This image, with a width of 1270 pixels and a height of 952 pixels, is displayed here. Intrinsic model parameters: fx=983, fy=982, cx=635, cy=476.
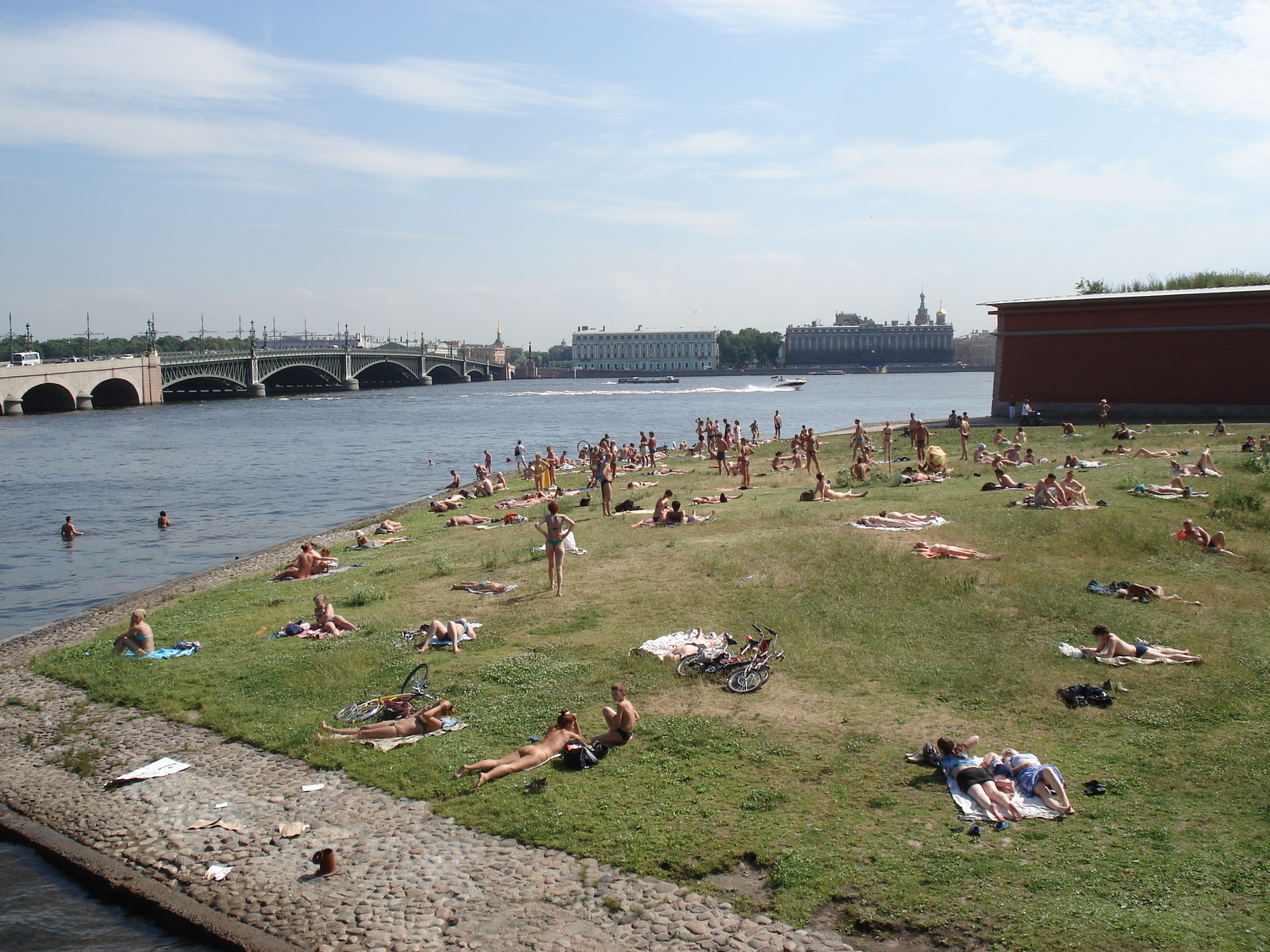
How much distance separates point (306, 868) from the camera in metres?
7.56

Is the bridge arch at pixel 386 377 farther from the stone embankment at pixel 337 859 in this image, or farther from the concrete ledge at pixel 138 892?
the concrete ledge at pixel 138 892

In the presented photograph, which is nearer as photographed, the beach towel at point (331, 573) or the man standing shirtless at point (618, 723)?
the man standing shirtless at point (618, 723)

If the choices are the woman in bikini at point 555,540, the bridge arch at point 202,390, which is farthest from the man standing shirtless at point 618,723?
the bridge arch at point 202,390

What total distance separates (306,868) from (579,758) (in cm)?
236

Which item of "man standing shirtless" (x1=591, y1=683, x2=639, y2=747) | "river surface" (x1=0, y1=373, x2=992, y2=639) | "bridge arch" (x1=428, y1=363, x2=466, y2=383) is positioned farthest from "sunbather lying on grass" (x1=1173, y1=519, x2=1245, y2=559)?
"bridge arch" (x1=428, y1=363, x2=466, y2=383)

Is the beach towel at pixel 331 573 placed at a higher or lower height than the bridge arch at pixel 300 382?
lower

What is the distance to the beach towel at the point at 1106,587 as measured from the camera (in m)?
12.5

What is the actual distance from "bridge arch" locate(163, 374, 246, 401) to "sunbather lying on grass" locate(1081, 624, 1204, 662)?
9963 centimetres

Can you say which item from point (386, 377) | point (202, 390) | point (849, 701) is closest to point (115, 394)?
point (202, 390)

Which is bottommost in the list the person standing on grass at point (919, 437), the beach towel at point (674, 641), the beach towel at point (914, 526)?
the beach towel at point (674, 641)

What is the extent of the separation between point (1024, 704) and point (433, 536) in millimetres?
14880

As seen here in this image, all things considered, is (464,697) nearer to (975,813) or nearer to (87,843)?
(87,843)

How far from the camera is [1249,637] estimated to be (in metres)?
10.9

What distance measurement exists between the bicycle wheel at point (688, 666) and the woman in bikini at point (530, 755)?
1.80 metres
